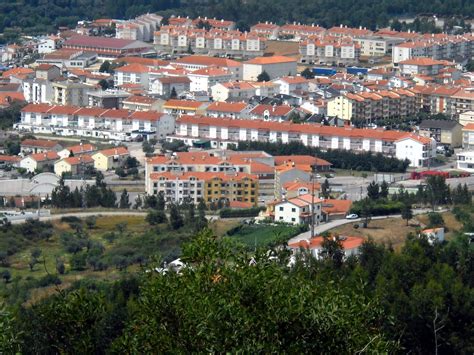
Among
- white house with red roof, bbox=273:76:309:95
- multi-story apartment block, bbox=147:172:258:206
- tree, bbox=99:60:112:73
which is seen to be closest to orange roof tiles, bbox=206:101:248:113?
white house with red roof, bbox=273:76:309:95

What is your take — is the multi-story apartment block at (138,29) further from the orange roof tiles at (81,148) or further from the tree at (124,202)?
the tree at (124,202)

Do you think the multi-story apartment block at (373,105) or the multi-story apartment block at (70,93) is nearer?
the multi-story apartment block at (373,105)

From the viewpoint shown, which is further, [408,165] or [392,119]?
[392,119]

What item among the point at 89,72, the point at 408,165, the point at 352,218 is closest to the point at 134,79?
A: the point at 89,72

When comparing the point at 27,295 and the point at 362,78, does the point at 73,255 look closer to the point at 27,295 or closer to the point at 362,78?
the point at 27,295

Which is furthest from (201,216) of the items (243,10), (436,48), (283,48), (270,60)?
(243,10)

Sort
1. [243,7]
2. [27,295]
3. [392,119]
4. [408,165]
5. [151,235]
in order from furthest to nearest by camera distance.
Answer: [243,7], [392,119], [408,165], [151,235], [27,295]

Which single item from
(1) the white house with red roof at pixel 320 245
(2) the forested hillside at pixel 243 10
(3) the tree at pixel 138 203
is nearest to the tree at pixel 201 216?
(3) the tree at pixel 138 203
